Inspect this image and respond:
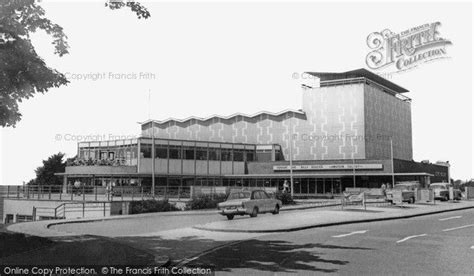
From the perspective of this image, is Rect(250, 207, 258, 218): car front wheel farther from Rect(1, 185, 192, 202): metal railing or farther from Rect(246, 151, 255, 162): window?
Rect(246, 151, 255, 162): window

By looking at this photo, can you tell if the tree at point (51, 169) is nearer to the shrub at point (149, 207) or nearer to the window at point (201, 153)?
the window at point (201, 153)

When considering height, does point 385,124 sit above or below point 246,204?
above

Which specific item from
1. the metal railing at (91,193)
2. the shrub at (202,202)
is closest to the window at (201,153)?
the metal railing at (91,193)

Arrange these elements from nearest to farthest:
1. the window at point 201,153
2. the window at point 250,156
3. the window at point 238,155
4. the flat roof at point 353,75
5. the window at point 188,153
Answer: the window at point 188,153
the window at point 201,153
the window at point 238,155
the window at point 250,156
the flat roof at point 353,75

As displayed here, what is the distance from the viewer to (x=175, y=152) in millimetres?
63062

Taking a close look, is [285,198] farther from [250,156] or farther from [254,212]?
[250,156]

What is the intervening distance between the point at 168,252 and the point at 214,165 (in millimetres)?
55165

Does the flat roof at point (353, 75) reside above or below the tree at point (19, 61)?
above

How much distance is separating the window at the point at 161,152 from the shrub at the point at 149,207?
28778 mm

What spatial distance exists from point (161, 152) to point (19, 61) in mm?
50384

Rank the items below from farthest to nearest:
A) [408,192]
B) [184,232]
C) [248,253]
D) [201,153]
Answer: [201,153]
[408,192]
[184,232]
[248,253]

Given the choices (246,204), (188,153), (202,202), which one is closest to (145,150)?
(188,153)

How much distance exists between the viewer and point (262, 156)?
2928 inches

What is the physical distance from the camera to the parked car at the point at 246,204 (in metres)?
23.4
